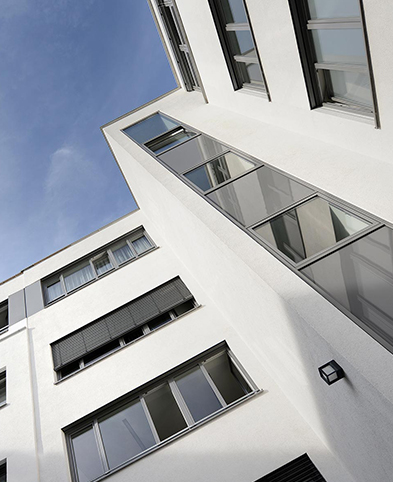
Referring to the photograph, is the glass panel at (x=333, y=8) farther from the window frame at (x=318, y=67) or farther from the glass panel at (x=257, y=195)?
the glass panel at (x=257, y=195)

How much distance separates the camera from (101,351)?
930 cm

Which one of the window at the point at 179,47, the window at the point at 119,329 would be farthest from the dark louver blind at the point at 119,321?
the window at the point at 179,47

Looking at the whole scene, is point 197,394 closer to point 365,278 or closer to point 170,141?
point 365,278

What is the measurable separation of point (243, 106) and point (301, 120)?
2.18 meters

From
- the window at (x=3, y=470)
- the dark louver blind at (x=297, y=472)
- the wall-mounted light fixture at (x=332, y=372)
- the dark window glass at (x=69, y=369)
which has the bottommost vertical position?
the wall-mounted light fixture at (x=332, y=372)

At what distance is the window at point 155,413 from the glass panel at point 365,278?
319cm

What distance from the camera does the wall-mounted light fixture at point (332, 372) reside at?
3.87 meters

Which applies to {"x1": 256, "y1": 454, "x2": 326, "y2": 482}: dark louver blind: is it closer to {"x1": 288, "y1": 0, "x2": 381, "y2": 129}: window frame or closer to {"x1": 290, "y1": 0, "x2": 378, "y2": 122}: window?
{"x1": 288, "y1": 0, "x2": 381, "y2": 129}: window frame

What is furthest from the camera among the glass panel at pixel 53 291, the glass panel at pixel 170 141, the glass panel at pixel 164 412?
the glass panel at pixel 53 291

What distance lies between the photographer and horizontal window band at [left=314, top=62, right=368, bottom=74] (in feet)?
17.5

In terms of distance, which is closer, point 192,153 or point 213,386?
point 213,386

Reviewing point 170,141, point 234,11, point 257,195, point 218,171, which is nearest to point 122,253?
point 170,141

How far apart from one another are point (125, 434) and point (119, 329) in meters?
2.52

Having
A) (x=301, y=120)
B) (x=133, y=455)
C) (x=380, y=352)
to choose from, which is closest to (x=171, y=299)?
(x=133, y=455)
